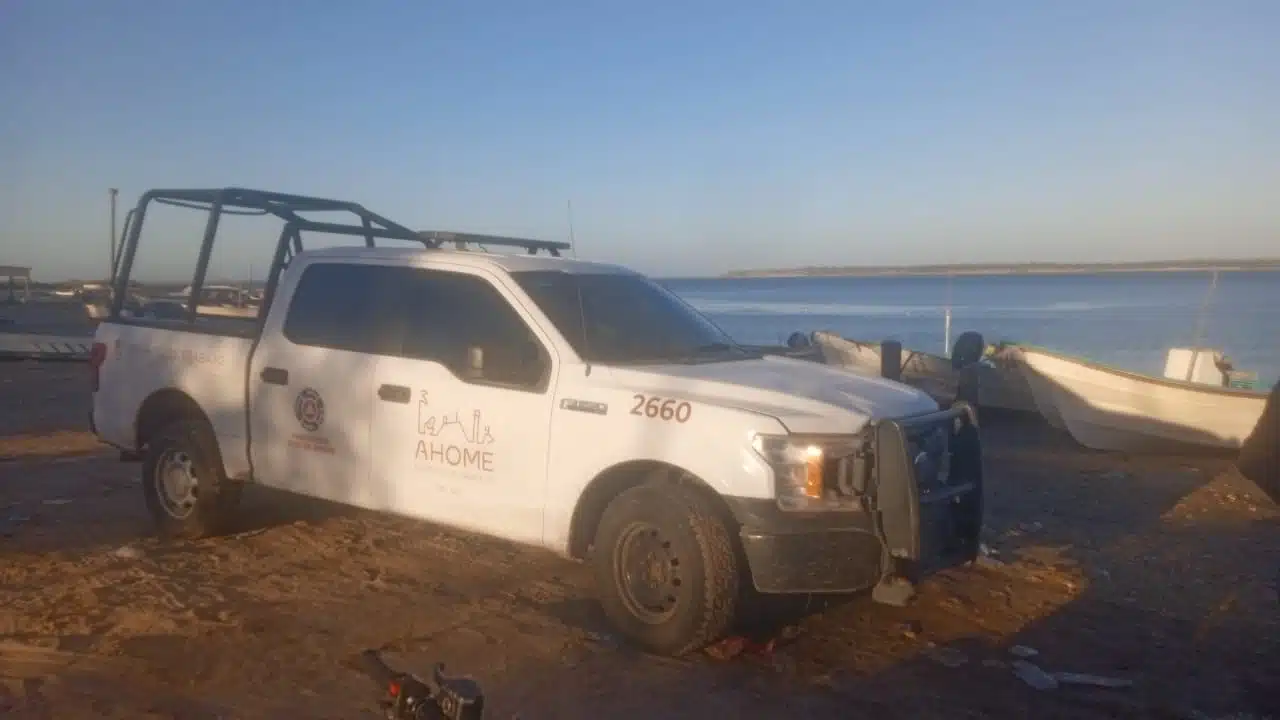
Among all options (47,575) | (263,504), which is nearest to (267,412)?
(47,575)

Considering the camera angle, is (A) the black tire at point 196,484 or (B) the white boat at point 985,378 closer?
(A) the black tire at point 196,484

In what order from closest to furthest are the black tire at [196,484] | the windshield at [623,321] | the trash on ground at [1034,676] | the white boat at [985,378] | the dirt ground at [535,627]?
the dirt ground at [535,627] → the trash on ground at [1034,676] → the windshield at [623,321] → the black tire at [196,484] → the white boat at [985,378]

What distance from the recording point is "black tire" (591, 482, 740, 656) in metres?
5.02

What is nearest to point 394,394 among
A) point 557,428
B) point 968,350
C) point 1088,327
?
point 557,428

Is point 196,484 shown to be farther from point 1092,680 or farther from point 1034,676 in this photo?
point 1092,680

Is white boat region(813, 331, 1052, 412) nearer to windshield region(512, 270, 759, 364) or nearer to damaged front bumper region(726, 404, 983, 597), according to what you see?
windshield region(512, 270, 759, 364)

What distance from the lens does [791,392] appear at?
5.28 m

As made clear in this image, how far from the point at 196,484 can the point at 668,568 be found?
3638mm

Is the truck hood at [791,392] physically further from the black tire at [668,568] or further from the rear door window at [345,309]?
the rear door window at [345,309]

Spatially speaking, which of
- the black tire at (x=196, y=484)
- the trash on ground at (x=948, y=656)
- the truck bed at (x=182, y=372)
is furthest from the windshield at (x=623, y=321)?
the black tire at (x=196, y=484)

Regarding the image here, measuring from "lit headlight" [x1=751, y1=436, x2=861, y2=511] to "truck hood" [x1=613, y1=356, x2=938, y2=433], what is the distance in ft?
0.28

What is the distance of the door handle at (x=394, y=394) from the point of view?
609 cm

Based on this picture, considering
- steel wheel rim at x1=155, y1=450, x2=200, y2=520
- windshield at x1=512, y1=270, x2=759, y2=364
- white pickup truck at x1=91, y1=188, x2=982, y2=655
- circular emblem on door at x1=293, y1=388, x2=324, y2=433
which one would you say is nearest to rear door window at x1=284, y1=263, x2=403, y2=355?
white pickup truck at x1=91, y1=188, x2=982, y2=655

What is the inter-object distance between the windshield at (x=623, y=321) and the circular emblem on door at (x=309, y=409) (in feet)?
4.84
